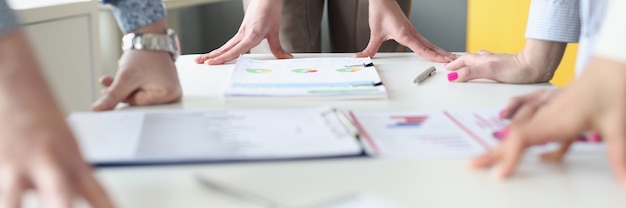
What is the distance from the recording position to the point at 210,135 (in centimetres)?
77

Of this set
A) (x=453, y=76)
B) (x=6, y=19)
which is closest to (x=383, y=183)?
(x=6, y=19)

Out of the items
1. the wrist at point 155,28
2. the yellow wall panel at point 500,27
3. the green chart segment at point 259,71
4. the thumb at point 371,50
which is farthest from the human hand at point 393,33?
the yellow wall panel at point 500,27

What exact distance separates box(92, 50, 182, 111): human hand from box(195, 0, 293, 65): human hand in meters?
0.35

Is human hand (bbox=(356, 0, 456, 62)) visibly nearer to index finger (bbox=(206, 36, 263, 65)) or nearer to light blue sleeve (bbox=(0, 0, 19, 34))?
index finger (bbox=(206, 36, 263, 65))

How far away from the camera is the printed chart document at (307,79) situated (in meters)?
1.03

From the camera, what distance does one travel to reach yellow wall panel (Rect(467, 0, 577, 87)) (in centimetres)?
254

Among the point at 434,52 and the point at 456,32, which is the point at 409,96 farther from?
the point at 456,32

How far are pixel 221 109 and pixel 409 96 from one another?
0.89ft

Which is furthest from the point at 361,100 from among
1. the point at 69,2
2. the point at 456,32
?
the point at 456,32

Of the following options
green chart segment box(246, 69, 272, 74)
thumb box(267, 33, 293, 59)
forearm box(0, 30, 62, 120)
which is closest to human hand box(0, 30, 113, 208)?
forearm box(0, 30, 62, 120)

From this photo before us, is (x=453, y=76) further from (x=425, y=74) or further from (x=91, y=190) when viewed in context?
(x=91, y=190)

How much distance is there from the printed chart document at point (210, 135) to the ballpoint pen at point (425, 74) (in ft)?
0.97

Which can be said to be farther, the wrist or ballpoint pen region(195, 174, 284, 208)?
the wrist

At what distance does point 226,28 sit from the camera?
3.47 m
